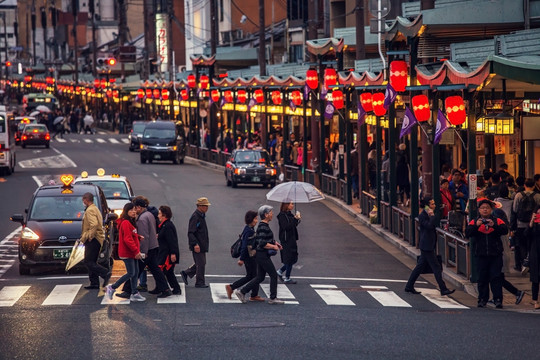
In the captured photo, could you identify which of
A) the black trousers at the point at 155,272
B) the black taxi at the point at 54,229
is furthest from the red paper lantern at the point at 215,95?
the black trousers at the point at 155,272

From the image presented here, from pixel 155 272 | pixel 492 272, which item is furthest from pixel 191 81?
pixel 492 272

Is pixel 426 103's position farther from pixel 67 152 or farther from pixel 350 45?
pixel 67 152

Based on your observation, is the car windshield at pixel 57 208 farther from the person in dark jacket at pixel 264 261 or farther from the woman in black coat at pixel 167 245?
the person in dark jacket at pixel 264 261

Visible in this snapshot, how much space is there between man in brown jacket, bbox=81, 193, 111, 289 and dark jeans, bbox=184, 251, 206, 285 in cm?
153

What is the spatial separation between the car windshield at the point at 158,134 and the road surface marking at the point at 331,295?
40413 millimetres

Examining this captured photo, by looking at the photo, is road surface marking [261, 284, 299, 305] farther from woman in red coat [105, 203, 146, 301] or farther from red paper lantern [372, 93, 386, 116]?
red paper lantern [372, 93, 386, 116]

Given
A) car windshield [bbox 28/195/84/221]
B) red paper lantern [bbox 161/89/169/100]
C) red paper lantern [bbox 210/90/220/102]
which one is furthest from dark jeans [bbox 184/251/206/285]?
red paper lantern [bbox 161/89/169/100]

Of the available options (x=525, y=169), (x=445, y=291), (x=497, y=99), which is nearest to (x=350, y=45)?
(x=525, y=169)

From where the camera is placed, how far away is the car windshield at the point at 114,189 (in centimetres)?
2808

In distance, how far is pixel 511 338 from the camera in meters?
15.1

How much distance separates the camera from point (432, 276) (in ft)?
77.6

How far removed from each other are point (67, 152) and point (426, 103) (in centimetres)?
4742

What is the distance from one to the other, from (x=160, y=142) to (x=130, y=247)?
4300 centimetres

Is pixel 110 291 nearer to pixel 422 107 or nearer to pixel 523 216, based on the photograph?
pixel 523 216
